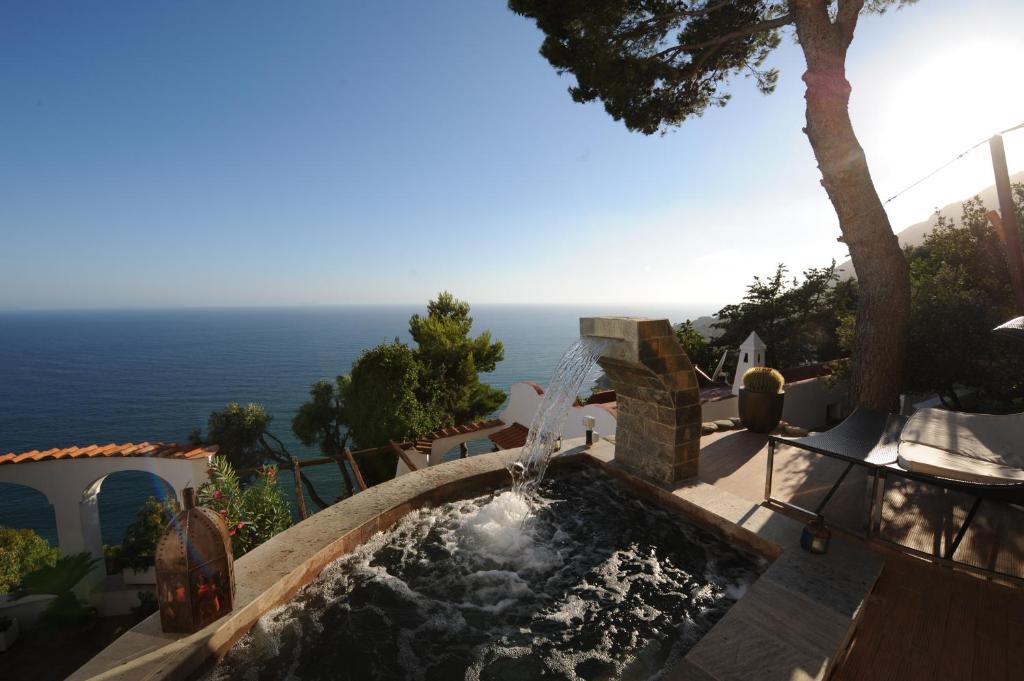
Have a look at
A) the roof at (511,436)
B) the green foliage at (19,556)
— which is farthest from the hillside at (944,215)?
the green foliage at (19,556)

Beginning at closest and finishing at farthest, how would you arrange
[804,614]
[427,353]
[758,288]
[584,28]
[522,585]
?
[804,614]
[522,585]
[584,28]
[427,353]
[758,288]

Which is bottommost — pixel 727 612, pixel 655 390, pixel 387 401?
pixel 387 401

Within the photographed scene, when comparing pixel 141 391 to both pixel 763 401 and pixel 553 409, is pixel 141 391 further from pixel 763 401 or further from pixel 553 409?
pixel 763 401

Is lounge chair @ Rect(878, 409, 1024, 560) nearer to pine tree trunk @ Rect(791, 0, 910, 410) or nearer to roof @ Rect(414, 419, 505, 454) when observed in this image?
pine tree trunk @ Rect(791, 0, 910, 410)

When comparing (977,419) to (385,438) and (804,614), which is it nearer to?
(804,614)

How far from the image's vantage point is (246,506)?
20.3 ft

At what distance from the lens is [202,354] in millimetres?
141000

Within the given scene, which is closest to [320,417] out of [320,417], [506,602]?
[320,417]

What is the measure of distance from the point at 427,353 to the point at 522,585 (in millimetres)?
20859

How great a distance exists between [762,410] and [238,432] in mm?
30294

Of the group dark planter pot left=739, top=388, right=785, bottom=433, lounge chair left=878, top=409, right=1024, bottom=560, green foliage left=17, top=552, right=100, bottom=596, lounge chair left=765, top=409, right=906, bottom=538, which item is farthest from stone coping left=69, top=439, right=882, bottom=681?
green foliage left=17, top=552, right=100, bottom=596

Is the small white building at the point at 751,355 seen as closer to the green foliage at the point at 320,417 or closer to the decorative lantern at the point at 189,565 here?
the decorative lantern at the point at 189,565

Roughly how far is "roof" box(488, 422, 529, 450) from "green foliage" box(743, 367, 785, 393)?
7.34 m

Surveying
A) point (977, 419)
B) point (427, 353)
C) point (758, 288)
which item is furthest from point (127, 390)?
point (977, 419)
